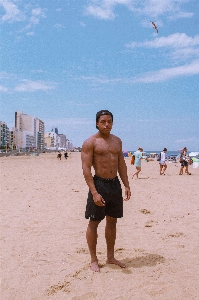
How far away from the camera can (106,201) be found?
12.3ft

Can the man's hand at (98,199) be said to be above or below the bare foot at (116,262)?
above

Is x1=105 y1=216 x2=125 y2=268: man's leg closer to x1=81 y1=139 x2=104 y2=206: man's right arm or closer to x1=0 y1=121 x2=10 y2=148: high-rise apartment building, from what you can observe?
x1=81 y1=139 x2=104 y2=206: man's right arm

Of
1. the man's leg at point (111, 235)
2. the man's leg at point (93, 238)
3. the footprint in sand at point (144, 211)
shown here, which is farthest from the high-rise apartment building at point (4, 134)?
the man's leg at point (93, 238)

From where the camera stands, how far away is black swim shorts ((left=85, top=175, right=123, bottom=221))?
374 cm

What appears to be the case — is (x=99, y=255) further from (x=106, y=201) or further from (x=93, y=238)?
(x=106, y=201)

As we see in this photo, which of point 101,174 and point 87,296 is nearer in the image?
point 87,296

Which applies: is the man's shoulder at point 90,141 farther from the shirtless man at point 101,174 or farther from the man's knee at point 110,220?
the man's knee at point 110,220

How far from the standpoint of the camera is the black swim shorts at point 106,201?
3.74 meters

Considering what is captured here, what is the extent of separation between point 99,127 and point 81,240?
2232 millimetres

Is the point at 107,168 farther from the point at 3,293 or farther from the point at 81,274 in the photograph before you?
the point at 3,293

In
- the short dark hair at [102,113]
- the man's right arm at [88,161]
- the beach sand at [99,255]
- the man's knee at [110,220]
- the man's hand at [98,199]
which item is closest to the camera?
the beach sand at [99,255]

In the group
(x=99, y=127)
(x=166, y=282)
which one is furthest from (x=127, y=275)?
(x=99, y=127)

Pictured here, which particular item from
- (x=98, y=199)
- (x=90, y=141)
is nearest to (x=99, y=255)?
(x=98, y=199)

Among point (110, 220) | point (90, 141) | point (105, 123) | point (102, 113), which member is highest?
point (102, 113)
